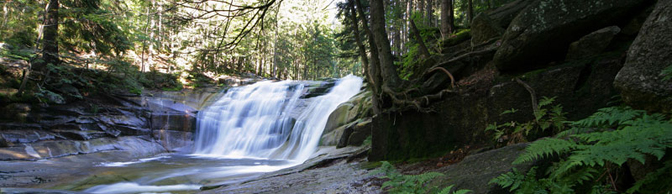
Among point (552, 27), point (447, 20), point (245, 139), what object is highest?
point (447, 20)

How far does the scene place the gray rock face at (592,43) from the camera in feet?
14.1

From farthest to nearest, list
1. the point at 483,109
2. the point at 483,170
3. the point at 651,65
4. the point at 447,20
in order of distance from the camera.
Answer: the point at 447,20
the point at 483,109
the point at 483,170
the point at 651,65

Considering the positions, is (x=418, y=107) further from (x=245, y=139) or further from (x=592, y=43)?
(x=245, y=139)

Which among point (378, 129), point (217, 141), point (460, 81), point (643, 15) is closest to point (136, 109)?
point (217, 141)

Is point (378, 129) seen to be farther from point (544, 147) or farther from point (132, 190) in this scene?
point (132, 190)

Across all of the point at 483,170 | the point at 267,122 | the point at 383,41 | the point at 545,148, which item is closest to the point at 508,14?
the point at 383,41

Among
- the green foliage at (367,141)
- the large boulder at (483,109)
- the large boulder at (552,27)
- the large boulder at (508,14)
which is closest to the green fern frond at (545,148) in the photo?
the large boulder at (483,109)

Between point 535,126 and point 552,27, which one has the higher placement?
point 552,27

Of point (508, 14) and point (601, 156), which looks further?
point (508, 14)

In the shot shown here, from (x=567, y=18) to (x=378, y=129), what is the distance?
12.2 feet

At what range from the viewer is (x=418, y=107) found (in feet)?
19.9

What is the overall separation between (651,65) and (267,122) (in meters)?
17.4

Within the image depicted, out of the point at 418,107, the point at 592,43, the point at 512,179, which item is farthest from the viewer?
the point at 418,107

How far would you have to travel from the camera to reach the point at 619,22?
14.7 ft
